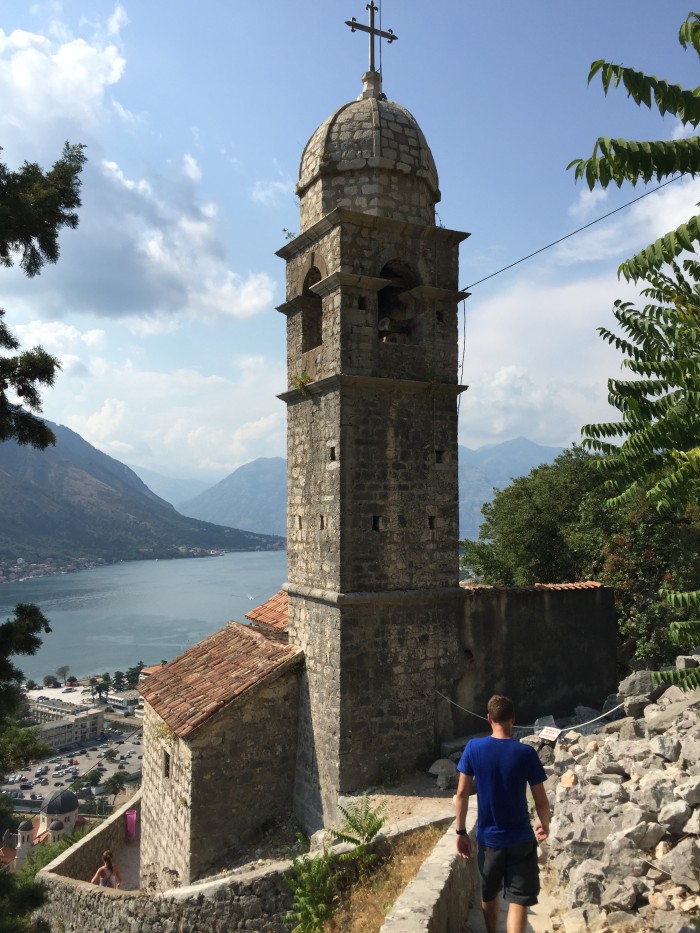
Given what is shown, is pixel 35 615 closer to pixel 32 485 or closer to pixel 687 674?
pixel 687 674

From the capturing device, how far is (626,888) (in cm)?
568

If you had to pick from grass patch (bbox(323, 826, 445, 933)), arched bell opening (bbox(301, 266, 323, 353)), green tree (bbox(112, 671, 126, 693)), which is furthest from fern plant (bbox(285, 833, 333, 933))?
green tree (bbox(112, 671, 126, 693))

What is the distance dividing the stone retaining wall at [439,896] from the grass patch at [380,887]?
833 mm

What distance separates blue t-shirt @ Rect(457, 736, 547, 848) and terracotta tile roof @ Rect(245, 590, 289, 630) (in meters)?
8.94

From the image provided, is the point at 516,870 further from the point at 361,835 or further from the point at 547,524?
the point at 547,524

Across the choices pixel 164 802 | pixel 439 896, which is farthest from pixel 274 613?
pixel 439 896

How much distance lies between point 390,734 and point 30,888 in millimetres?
5099

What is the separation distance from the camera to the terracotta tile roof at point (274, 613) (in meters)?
13.5

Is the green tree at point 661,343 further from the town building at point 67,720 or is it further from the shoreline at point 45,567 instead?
the shoreline at point 45,567

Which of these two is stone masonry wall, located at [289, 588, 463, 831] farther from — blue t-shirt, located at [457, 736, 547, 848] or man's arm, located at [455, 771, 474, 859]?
blue t-shirt, located at [457, 736, 547, 848]

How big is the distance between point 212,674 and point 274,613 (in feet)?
9.28

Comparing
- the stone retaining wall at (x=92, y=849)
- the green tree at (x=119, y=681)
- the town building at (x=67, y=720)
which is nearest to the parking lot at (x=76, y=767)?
the town building at (x=67, y=720)

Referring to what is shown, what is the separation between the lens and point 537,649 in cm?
1182

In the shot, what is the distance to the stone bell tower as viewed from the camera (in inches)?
401
